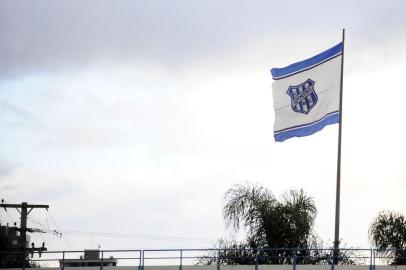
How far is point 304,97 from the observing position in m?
36.0

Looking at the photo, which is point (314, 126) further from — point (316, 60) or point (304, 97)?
point (316, 60)

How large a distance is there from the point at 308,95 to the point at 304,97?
18 centimetres

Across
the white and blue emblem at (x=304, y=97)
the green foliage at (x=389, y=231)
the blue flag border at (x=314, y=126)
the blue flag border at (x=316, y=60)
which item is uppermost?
the blue flag border at (x=316, y=60)

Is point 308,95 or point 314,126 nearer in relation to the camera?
point 314,126

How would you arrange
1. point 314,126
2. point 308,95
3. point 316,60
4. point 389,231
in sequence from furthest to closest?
1. point 389,231
2. point 316,60
3. point 308,95
4. point 314,126

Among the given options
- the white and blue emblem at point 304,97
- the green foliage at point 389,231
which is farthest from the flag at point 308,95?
the green foliage at point 389,231

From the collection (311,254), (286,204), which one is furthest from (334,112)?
(286,204)

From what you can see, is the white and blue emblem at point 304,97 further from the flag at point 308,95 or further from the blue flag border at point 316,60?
the blue flag border at point 316,60

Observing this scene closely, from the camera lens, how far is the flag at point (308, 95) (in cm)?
3556

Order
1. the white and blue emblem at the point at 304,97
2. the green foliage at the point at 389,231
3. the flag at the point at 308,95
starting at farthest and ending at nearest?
the green foliage at the point at 389,231 < the white and blue emblem at the point at 304,97 < the flag at the point at 308,95

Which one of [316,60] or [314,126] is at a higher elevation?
[316,60]

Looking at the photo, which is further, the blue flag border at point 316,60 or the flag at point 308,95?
the blue flag border at point 316,60

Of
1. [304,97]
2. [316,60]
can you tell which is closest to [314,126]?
[304,97]

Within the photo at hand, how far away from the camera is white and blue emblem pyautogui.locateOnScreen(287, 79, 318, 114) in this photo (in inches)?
1411
